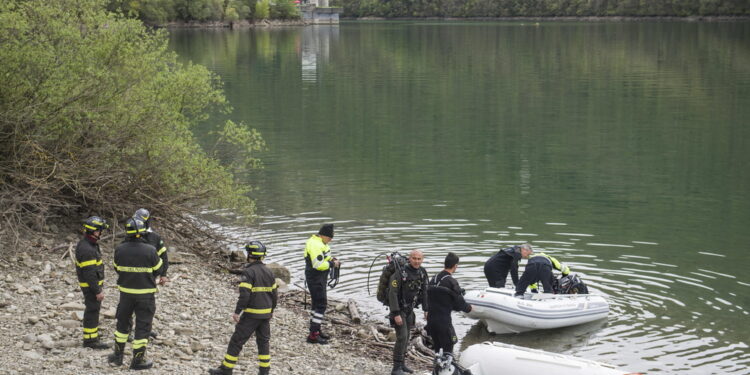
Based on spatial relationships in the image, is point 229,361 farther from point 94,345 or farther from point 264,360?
point 94,345

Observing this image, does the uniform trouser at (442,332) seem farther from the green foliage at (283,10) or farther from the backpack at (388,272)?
the green foliage at (283,10)

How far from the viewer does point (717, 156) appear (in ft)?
118

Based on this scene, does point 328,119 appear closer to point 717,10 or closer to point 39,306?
point 39,306

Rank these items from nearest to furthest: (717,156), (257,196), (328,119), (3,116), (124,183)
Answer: (3,116) < (124,183) < (257,196) < (717,156) < (328,119)

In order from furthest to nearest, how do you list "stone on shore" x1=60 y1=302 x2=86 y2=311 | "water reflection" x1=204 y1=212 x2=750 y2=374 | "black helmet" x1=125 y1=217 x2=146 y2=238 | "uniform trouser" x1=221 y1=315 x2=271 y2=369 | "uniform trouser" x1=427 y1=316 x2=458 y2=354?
"water reflection" x1=204 y1=212 x2=750 y2=374, "stone on shore" x1=60 y1=302 x2=86 y2=311, "uniform trouser" x1=427 y1=316 x2=458 y2=354, "uniform trouser" x1=221 y1=315 x2=271 y2=369, "black helmet" x1=125 y1=217 x2=146 y2=238

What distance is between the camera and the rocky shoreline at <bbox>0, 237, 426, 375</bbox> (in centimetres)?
1213

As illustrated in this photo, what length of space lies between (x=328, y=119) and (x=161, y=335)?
33.3 m

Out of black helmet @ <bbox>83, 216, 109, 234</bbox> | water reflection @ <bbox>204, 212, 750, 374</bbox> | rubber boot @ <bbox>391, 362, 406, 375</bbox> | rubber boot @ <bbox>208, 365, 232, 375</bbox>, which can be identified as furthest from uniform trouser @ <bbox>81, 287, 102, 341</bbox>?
water reflection @ <bbox>204, 212, 750, 374</bbox>

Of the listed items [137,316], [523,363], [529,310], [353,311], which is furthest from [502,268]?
[137,316]

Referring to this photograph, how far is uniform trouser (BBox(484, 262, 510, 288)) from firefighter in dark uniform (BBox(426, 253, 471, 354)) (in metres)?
4.37

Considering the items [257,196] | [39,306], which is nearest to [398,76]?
[257,196]

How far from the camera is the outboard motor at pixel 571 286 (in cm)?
1817

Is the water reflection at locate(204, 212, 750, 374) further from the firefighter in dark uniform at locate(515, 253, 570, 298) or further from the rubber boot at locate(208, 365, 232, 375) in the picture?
the rubber boot at locate(208, 365, 232, 375)

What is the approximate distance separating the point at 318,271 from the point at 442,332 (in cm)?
224
